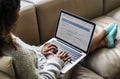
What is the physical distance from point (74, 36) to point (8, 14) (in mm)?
712

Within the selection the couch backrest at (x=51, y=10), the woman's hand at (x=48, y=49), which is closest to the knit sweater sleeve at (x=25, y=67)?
the woman's hand at (x=48, y=49)

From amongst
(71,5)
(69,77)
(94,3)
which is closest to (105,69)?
(69,77)

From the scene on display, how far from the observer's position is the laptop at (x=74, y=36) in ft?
4.91

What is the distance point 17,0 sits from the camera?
97cm

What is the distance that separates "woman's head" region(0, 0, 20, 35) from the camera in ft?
3.01

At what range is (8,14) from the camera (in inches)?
36.8

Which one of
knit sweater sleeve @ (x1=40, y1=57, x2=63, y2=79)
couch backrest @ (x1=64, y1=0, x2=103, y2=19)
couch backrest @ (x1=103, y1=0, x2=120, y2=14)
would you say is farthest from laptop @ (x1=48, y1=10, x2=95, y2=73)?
couch backrest @ (x1=103, y1=0, x2=120, y2=14)

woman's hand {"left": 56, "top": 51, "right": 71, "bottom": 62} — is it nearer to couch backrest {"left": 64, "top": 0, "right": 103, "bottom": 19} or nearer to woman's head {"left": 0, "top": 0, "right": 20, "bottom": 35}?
woman's head {"left": 0, "top": 0, "right": 20, "bottom": 35}

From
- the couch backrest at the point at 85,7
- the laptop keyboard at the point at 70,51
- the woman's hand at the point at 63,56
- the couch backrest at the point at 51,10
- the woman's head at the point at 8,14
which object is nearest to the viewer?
the woman's head at the point at 8,14

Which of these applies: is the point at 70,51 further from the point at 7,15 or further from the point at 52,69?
the point at 7,15

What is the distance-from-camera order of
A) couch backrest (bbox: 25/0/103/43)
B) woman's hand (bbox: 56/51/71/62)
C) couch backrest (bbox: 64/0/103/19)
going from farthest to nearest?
couch backrest (bbox: 64/0/103/19) < couch backrest (bbox: 25/0/103/43) < woman's hand (bbox: 56/51/71/62)

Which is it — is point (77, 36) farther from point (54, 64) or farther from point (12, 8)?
point (12, 8)

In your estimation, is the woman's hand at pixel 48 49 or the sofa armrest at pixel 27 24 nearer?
the woman's hand at pixel 48 49

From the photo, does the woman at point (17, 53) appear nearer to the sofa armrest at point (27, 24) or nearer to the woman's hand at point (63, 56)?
the woman's hand at point (63, 56)
